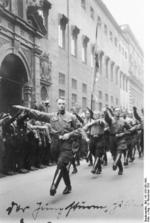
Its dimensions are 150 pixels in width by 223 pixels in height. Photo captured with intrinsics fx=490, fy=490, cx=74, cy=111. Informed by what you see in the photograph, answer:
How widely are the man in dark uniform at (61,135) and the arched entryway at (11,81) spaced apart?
0.56 m

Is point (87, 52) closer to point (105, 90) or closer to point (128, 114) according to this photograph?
point (105, 90)

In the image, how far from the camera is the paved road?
6.18 meters

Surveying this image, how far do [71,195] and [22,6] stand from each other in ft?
9.45

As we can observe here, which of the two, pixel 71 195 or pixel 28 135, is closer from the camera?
pixel 71 195

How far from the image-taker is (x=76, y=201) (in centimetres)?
629

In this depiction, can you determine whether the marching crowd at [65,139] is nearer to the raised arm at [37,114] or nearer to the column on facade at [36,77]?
the raised arm at [37,114]

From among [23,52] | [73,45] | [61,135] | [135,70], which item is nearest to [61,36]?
[73,45]

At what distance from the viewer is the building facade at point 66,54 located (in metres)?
7.16

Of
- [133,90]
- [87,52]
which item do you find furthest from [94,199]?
[87,52]

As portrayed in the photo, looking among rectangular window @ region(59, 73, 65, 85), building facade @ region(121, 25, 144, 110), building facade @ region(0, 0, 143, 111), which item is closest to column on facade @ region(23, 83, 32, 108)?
building facade @ region(0, 0, 143, 111)

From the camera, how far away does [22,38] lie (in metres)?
7.43

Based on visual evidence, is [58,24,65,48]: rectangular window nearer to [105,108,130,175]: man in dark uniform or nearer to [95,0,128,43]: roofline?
[95,0,128,43]: roofline

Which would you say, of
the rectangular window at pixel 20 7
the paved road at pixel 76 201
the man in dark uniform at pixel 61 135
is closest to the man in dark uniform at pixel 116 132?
the paved road at pixel 76 201

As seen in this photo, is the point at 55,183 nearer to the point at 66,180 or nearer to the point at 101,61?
the point at 66,180
